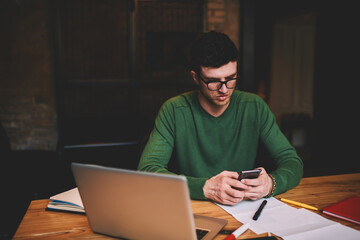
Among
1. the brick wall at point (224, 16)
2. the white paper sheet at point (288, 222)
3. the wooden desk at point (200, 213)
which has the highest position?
the brick wall at point (224, 16)

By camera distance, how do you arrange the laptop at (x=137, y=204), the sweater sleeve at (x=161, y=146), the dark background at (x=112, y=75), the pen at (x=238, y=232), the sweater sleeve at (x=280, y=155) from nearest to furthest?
the laptop at (x=137, y=204), the pen at (x=238, y=232), the sweater sleeve at (x=280, y=155), the sweater sleeve at (x=161, y=146), the dark background at (x=112, y=75)

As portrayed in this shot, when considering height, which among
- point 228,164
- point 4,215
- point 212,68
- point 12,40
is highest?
point 12,40

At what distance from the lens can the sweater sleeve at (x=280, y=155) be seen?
1.41m

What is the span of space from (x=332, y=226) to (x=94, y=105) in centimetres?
316

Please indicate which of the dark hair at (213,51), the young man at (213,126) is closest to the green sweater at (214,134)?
the young man at (213,126)

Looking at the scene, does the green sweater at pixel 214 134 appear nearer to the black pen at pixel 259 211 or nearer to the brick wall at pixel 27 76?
the black pen at pixel 259 211

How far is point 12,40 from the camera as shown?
11.7 feet

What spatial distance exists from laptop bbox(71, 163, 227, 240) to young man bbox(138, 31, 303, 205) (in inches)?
25.2

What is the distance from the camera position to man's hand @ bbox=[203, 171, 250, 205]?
123 cm

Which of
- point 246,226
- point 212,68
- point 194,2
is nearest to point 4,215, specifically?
point 212,68

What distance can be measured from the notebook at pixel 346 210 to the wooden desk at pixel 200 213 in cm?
2

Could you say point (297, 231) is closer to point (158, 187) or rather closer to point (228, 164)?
point (158, 187)

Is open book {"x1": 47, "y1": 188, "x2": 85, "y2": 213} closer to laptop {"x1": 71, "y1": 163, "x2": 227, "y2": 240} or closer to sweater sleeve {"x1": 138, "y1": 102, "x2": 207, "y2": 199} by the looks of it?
laptop {"x1": 71, "y1": 163, "x2": 227, "y2": 240}

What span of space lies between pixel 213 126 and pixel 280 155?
1.29 ft
